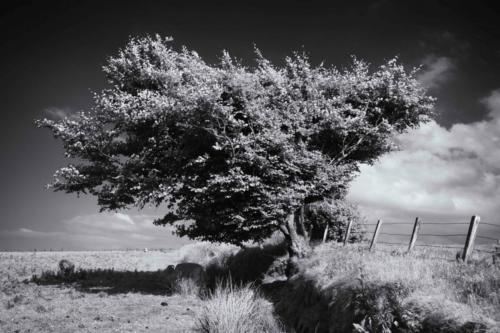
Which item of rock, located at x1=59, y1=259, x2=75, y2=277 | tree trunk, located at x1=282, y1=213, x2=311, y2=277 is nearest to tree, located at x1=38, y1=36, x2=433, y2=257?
tree trunk, located at x1=282, y1=213, x2=311, y2=277

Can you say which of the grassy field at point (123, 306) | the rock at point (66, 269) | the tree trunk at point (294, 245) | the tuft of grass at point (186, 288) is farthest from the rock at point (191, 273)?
the rock at point (66, 269)

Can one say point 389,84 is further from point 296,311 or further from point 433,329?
point 433,329

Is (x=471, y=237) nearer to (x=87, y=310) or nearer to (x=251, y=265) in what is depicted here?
(x=251, y=265)

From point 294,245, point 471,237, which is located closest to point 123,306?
point 294,245

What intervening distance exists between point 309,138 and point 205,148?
6.24m

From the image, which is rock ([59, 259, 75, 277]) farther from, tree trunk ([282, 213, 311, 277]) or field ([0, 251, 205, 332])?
tree trunk ([282, 213, 311, 277])

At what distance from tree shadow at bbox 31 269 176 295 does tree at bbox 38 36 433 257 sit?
3.56m

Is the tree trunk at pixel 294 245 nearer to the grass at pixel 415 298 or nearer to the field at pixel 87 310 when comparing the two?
the field at pixel 87 310

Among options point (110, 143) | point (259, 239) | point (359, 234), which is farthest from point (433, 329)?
point (359, 234)

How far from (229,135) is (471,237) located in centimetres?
1207

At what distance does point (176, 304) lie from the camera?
55.0 ft

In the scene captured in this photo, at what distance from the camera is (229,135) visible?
19406 millimetres

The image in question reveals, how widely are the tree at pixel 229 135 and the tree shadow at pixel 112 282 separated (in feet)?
11.7

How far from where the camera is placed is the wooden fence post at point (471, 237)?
1484 centimetres
